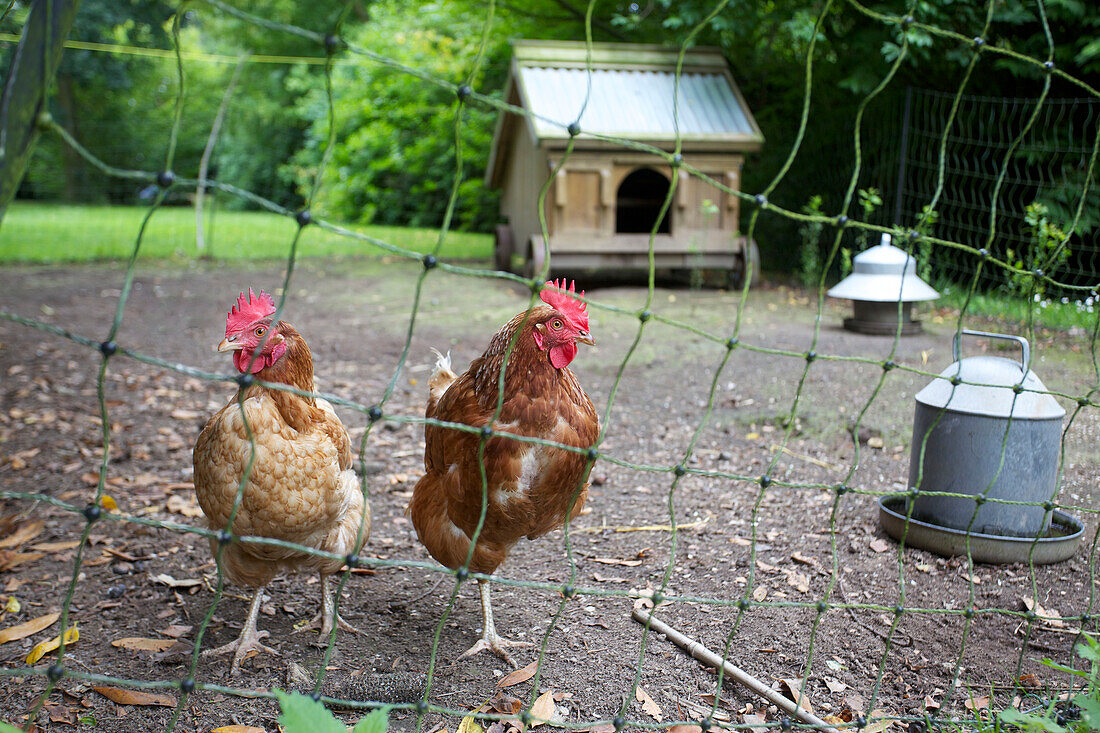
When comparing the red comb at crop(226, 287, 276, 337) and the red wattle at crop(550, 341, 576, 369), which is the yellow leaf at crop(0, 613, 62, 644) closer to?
the red comb at crop(226, 287, 276, 337)

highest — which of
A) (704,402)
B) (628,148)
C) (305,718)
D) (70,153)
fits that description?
(70,153)

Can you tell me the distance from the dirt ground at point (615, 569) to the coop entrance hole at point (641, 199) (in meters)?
3.85

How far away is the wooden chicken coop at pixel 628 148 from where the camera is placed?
23.9ft

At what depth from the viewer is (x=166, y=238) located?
11.9 metres

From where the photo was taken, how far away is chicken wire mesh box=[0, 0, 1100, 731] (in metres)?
1.26

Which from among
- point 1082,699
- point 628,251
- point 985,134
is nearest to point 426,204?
point 628,251

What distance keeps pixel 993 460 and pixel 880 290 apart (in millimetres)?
3287

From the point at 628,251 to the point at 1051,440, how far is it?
17.0 feet

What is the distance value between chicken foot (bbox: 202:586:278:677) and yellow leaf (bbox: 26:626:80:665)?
41 cm

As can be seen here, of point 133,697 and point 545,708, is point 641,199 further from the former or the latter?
point 133,697

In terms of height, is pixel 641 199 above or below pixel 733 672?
above

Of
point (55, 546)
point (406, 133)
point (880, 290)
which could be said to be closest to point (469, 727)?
point (55, 546)

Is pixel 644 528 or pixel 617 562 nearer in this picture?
pixel 617 562

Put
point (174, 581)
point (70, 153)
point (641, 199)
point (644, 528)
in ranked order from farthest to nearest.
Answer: point (70, 153) → point (641, 199) → point (644, 528) → point (174, 581)
